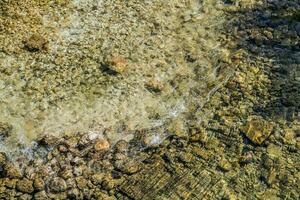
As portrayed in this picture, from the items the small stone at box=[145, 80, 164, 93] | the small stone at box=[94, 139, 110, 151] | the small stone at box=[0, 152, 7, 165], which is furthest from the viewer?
the small stone at box=[145, 80, 164, 93]

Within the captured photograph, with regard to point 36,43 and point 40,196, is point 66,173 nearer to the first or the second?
point 40,196

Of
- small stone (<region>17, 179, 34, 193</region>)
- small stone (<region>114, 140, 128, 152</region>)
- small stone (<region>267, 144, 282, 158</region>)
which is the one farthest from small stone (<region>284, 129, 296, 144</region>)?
small stone (<region>17, 179, 34, 193</region>)

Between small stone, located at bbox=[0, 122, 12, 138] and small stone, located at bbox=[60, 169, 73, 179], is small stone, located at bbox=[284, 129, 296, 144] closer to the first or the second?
small stone, located at bbox=[60, 169, 73, 179]

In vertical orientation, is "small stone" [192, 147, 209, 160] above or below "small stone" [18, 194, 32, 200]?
above

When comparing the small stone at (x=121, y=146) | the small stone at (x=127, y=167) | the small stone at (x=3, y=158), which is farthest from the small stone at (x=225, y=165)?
the small stone at (x=3, y=158)

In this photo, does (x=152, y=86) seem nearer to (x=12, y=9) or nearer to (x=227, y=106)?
(x=227, y=106)

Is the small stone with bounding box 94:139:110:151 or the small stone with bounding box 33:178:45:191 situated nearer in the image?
the small stone with bounding box 33:178:45:191

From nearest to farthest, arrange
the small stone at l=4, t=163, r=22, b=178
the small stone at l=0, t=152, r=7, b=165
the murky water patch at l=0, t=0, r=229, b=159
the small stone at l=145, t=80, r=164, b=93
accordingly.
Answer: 1. the small stone at l=4, t=163, r=22, b=178
2. the small stone at l=0, t=152, r=7, b=165
3. the murky water patch at l=0, t=0, r=229, b=159
4. the small stone at l=145, t=80, r=164, b=93
